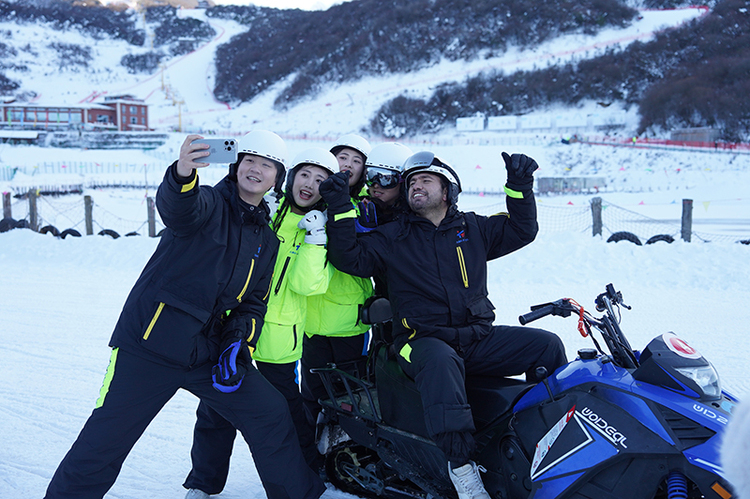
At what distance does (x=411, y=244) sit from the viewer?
2.71m

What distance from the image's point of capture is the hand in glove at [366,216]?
296cm

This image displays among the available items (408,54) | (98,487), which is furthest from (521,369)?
(408,54)

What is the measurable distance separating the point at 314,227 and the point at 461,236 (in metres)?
0.71

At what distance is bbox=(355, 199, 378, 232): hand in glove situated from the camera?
2961 mm

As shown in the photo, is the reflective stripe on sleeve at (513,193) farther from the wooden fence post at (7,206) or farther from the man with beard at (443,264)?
the wooden fence post at (7,206)

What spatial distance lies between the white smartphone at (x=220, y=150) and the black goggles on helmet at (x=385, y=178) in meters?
1.12

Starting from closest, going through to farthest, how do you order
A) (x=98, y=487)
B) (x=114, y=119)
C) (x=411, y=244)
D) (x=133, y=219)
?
(x=98, y=487)
(x=411, y=244)
(x=133, y=219)
(x=114, y=119)

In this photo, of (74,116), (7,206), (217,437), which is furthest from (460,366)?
(74,116)

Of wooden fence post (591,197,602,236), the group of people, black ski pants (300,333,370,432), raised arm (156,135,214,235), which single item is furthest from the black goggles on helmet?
wooden fence post (591,197,602,236)

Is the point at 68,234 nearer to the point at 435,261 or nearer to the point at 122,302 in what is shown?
the point at 122,302

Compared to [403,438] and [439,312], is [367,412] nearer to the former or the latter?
[403,438]

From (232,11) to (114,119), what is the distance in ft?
186

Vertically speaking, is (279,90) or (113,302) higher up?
(279,90)

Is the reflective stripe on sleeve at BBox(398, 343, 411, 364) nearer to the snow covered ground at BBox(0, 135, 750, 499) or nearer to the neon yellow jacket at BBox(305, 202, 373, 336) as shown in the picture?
the neon yellow jacket at BBox(305, 202, 373, 336)
